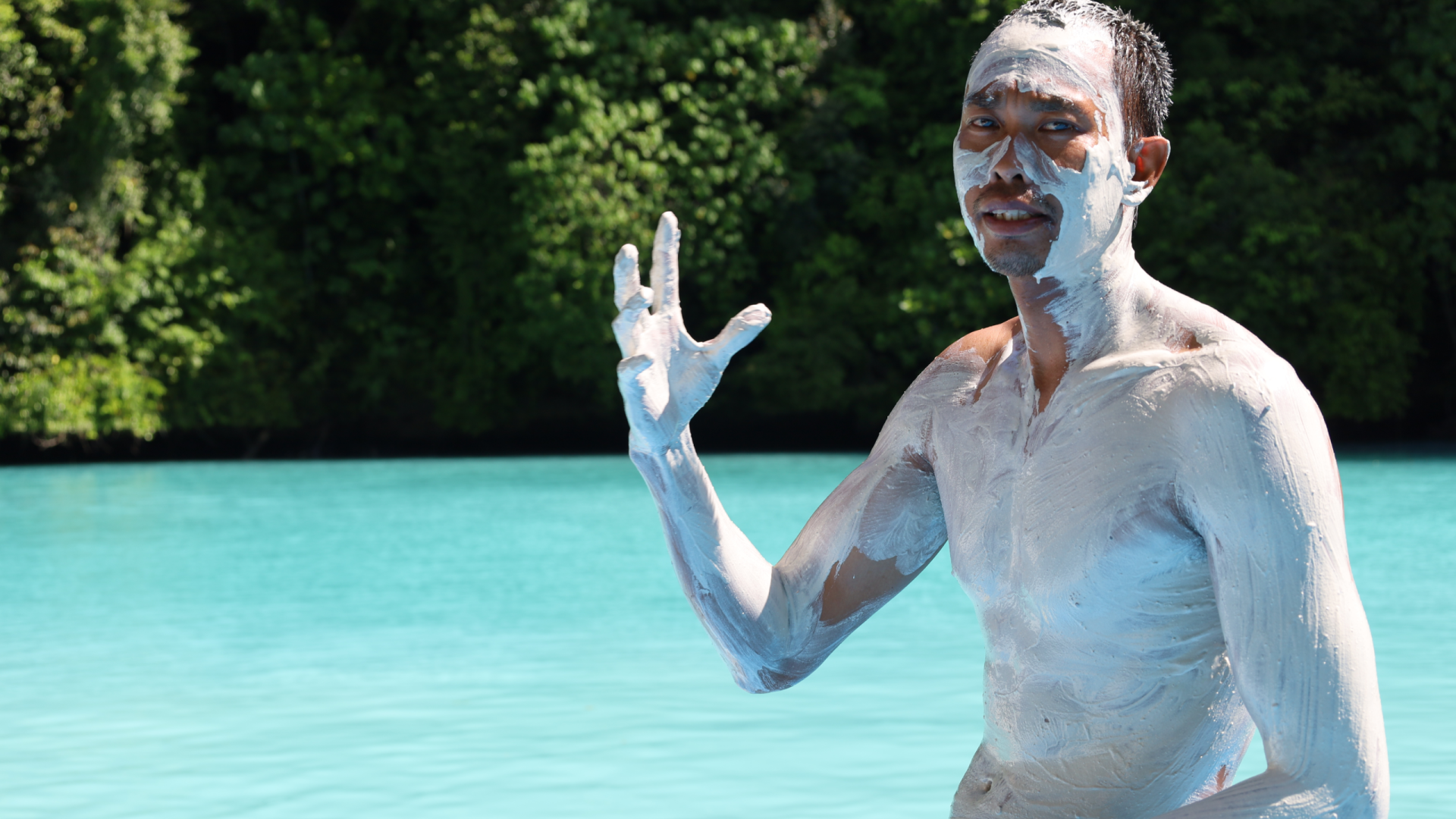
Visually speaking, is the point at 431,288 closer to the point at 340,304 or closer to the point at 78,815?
the point at 340,304

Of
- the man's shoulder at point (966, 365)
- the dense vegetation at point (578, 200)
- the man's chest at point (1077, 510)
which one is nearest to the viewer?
the man's chest at point (1077, 510)

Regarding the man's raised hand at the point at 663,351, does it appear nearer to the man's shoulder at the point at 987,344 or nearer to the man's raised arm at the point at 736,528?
the man's raised arm at the point at 736,528

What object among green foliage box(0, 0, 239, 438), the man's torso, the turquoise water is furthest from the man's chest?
green foliage box(0, 0, 239, 438)

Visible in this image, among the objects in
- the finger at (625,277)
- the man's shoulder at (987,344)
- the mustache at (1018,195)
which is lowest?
the man's shoulder at (987,344)

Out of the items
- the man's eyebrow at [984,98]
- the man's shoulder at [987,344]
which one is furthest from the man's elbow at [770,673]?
the man's eyebrow at [984,98]

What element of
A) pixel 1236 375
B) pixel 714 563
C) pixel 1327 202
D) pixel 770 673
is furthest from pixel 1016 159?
pixel 1327 202

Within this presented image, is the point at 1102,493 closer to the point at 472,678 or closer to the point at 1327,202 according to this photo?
the point at 472,678

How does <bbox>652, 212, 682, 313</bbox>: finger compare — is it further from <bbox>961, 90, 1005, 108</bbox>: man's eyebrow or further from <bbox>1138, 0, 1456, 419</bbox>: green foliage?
<bbox>1138, 0, 1456, 419</bbox>: green foliage

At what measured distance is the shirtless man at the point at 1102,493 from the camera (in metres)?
1.08

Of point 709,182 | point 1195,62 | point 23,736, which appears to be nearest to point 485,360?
point 709,182

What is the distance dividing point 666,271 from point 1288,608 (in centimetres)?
62

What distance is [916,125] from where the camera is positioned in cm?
2075

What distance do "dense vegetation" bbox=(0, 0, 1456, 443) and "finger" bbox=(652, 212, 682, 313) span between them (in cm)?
1725

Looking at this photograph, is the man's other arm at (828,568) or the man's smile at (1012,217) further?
the man's other arm at (828,568)
